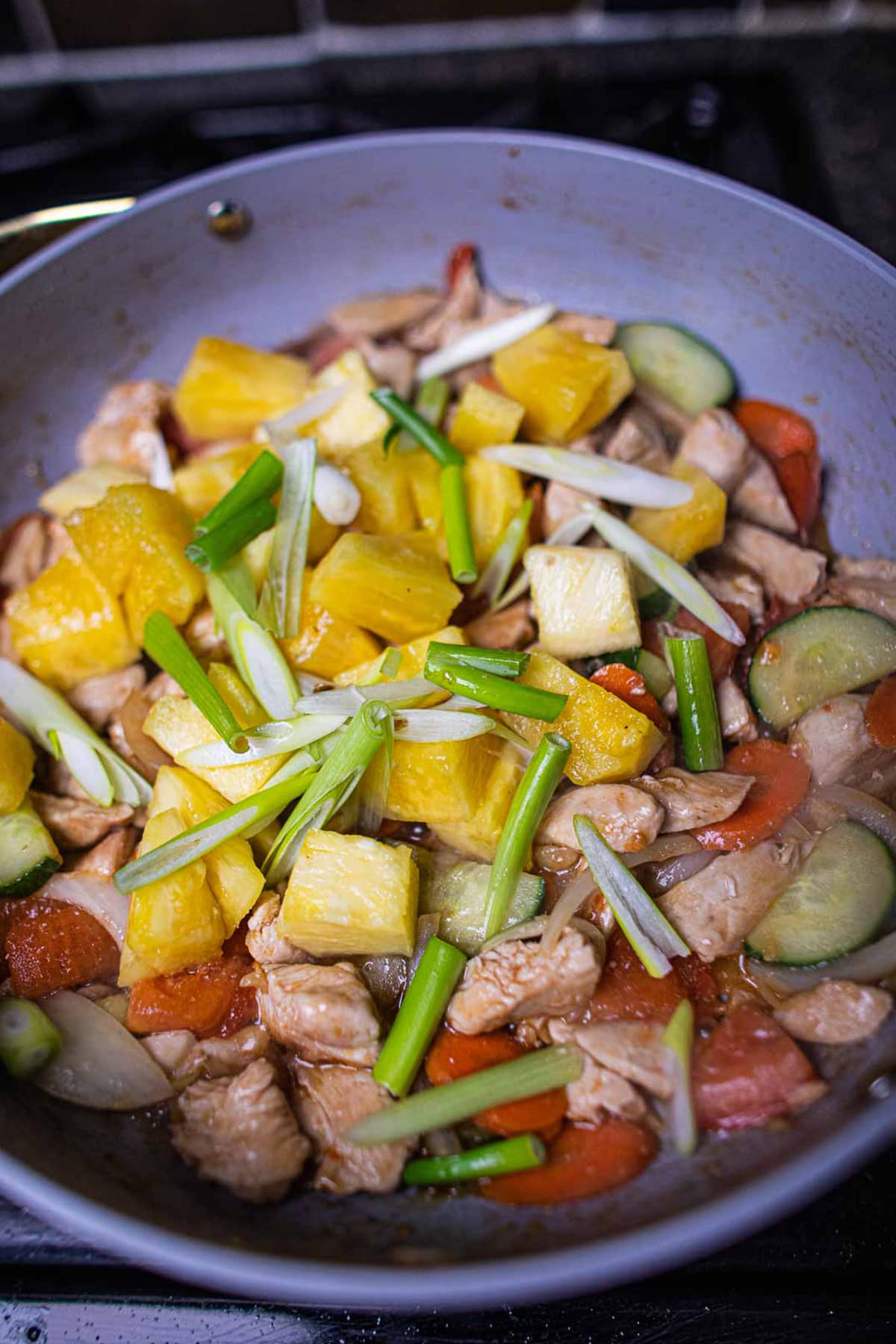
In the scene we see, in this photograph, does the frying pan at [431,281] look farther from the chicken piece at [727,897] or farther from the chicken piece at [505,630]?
the chicken piece at [505,630]

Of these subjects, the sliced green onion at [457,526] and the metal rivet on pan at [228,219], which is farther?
the metal rivet on pan at [228,219]

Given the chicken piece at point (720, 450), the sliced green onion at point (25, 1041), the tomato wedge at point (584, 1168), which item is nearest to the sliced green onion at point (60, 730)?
the sliced green onion at point (25, 1041)

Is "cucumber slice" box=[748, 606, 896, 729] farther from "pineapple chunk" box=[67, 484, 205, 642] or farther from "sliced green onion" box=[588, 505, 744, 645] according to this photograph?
"pineapple chunk" box=[67, 484, 205, 642]

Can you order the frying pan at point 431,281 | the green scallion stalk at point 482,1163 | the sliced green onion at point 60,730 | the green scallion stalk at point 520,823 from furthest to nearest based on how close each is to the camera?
1. the sliced green onion at point 60,730
2. the green scallion stalk at point 520,823
3. the green scallion stalk at point 482,1163
4. the frying pan at point 431,281

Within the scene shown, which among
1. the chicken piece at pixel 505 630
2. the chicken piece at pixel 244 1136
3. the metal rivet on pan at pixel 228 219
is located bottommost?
the chicken piece at pixel 244 1136

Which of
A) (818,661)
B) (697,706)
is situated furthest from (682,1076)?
(818,661)

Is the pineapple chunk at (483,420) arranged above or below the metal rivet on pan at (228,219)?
below

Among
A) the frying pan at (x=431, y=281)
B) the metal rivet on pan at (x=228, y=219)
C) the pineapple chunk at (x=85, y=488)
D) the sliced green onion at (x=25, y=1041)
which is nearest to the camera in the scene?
the frying pan at (x=431, y=281)
